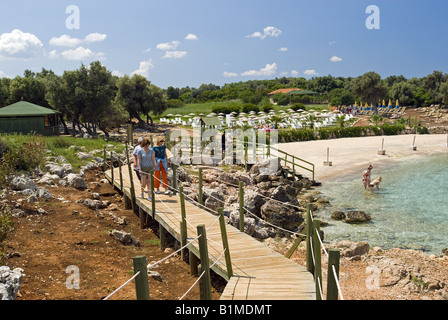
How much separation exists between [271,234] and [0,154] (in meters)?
11.7

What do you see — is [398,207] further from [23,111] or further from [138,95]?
[138,95]

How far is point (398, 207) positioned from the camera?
17.9 meters

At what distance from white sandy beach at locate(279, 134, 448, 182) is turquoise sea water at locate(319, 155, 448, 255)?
1.58 m

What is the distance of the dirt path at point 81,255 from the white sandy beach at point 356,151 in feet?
51.6

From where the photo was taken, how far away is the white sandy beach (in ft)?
88.6

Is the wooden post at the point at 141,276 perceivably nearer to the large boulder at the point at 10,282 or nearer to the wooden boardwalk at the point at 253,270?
the wooden boardwalk at the point at 253,270

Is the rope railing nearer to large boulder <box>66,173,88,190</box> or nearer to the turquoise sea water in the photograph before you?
the turquoise sea water

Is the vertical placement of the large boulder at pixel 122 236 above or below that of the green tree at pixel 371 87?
below

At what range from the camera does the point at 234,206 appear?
1282cm

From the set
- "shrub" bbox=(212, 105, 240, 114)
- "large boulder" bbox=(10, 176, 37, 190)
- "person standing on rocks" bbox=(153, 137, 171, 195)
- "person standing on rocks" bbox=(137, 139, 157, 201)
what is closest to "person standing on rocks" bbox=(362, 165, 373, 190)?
"person standing on rocks" bbox=(153, 137, 171, 195)

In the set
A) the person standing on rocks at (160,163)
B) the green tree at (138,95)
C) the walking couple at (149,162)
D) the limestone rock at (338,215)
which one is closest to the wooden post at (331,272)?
the walking couple at (149,162)

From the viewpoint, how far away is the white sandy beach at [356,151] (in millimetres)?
27000
